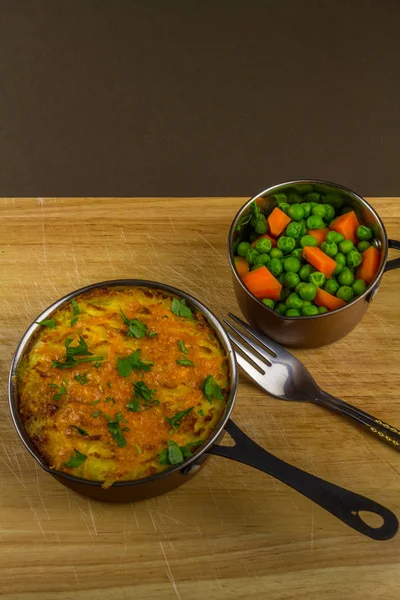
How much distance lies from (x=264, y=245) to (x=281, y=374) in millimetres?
585

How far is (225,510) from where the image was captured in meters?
2.88

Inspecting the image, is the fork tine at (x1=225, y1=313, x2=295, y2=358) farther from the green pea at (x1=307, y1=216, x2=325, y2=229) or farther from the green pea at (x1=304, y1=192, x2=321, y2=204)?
the green pea at (x1=304, y1=192, x2=321, y2=204)

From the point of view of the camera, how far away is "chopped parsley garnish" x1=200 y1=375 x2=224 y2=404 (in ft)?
9.16

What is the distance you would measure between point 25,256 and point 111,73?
2.91m

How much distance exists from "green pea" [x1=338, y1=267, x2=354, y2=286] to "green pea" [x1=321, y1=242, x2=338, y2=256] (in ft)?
0.30

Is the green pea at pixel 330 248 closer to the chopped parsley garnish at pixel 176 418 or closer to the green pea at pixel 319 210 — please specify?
the green pea at pixel 319 210

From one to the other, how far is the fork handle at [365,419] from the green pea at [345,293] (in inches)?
16.8

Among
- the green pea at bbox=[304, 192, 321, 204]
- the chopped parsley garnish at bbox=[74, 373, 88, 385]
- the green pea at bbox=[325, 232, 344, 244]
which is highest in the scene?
the green pea at bbox=[304, 192, 321, 204]

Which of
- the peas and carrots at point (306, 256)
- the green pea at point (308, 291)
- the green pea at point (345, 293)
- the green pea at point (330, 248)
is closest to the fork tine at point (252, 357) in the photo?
the peas and carrots at point (306, 256)

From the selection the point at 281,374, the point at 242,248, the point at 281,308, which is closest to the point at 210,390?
the point at 281,374

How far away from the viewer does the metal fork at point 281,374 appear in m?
3.07

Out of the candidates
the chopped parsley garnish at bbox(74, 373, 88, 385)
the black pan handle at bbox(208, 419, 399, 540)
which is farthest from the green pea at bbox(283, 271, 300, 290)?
the chopped parsley garnish at bbox(74, 373, 88, 385)

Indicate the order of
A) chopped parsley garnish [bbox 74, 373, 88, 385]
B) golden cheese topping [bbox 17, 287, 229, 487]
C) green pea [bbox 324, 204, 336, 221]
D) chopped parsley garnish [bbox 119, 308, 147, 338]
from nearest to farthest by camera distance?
golden cheese topping [bbox 17, 287, 229, 487], chopped parsley garnish [bbox 74, 373, 88, 385], chopped parsley garnish [bbox 119, 308, 147, 338], green pea [bbox 324, 204, 336, 221]

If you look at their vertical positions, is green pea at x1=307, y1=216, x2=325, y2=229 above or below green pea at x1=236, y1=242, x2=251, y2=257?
above
